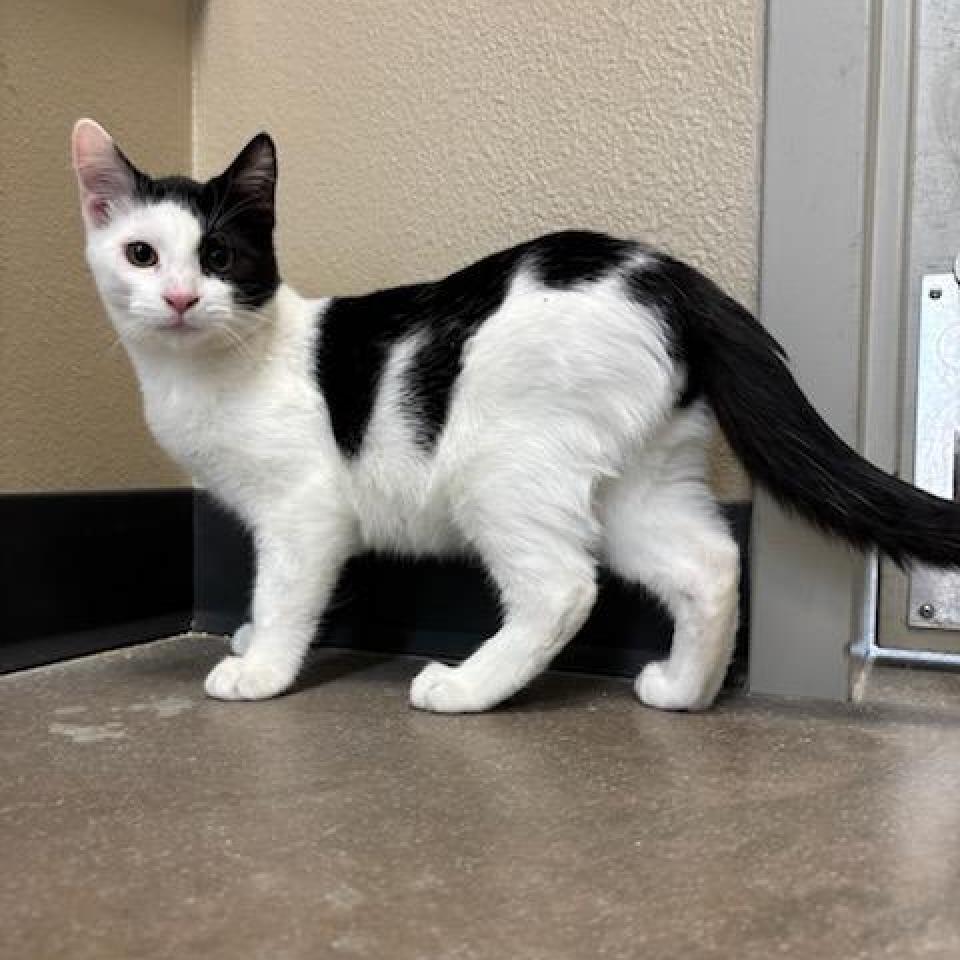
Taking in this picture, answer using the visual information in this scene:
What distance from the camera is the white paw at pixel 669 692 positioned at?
1295 millimetres

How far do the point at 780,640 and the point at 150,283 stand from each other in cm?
89

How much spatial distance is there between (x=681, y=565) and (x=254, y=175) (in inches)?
27.9

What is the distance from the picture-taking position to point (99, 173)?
1324 mm

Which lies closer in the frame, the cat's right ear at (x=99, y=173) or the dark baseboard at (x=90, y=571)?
the cat's right ear at (x=99, y=173)

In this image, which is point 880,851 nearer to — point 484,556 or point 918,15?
point 484,556

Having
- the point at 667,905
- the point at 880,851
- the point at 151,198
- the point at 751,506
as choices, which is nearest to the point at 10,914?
the point at 667,905

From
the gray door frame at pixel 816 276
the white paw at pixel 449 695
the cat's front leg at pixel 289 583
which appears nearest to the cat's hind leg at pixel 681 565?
the gray door frame at pixel 816 276

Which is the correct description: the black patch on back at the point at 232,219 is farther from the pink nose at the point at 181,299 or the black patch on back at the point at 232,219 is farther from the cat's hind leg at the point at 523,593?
the cat's hind leg at the point at 523,593

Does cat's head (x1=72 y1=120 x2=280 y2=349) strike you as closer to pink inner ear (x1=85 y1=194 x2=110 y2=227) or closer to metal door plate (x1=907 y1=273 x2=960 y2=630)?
pink inner ear (x1=85 y1=194 x2=110 y2=227)

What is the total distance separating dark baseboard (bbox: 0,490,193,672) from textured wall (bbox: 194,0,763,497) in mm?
448

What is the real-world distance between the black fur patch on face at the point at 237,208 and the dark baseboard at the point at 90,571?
1.52ft

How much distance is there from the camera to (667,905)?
76 cm

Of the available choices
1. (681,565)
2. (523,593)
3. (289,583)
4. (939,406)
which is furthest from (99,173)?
→ (939,406)

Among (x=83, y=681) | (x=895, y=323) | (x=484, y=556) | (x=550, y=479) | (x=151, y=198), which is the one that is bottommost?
(x=83, y=681)
